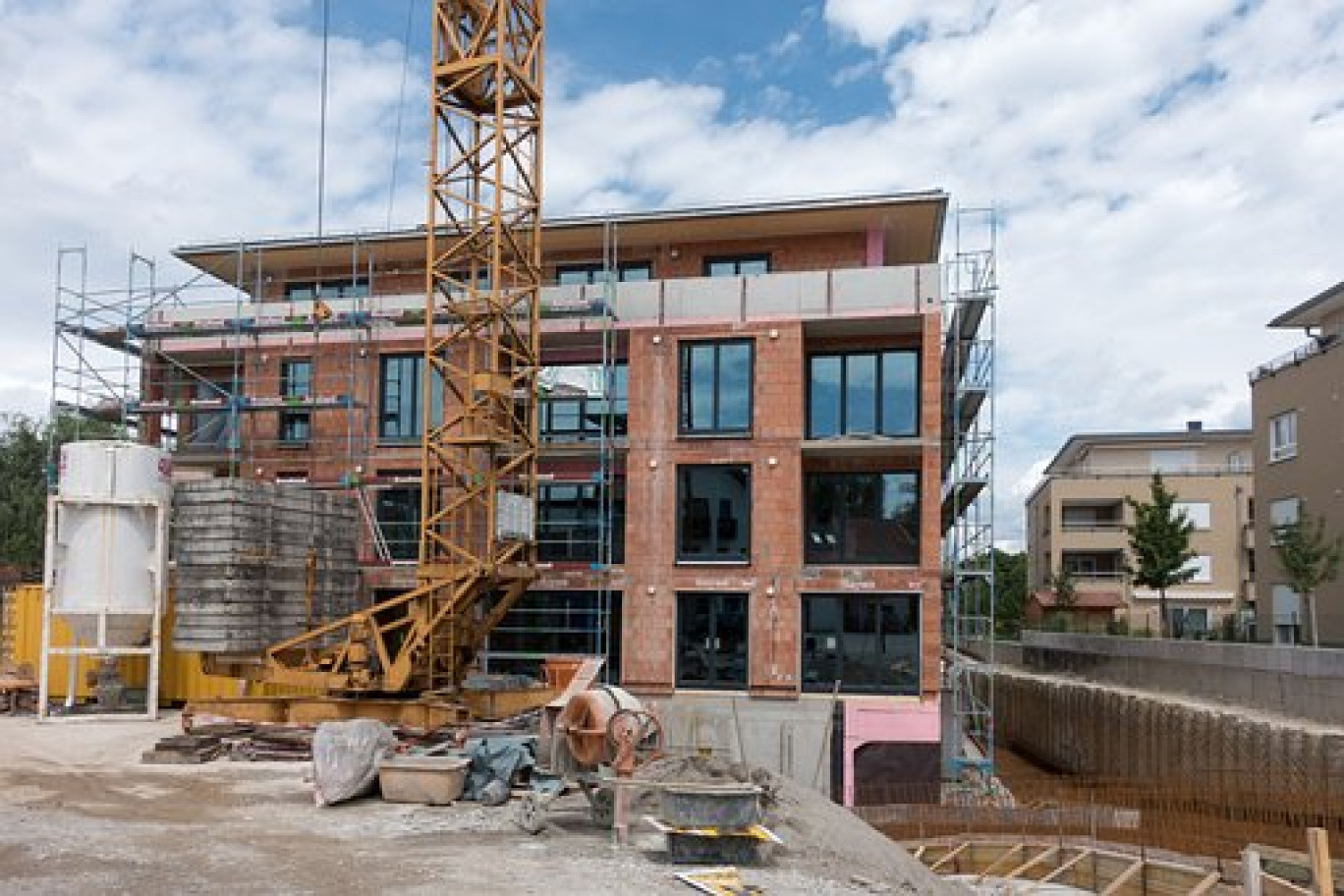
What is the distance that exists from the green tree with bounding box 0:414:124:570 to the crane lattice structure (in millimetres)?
23186

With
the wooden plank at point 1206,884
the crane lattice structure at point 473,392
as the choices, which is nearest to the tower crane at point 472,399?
the crane lattice structure at point 473,392

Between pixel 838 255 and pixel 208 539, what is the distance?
15627 mm

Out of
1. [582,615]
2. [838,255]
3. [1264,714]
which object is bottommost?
[1264,714]

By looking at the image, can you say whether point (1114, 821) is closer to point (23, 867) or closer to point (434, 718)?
point (434, 718)

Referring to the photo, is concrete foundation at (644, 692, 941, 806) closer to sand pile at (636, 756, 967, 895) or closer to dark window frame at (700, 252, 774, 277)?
sand pile at (636, 756, 967, 895)

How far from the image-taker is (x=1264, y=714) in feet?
80.8

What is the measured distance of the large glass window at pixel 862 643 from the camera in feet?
80.8

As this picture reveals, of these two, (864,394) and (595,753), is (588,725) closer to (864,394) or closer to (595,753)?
(595,753)

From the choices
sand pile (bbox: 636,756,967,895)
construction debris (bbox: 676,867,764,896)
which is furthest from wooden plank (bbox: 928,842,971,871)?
construction debris (bbox: 676,867,764,896)

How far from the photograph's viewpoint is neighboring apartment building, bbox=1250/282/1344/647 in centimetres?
3522

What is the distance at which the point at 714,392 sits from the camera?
2600 cm

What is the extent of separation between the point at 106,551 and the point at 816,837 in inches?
565

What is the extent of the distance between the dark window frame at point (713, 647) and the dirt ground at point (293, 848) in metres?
10.6

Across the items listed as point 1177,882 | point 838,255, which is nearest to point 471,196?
point 838,255
